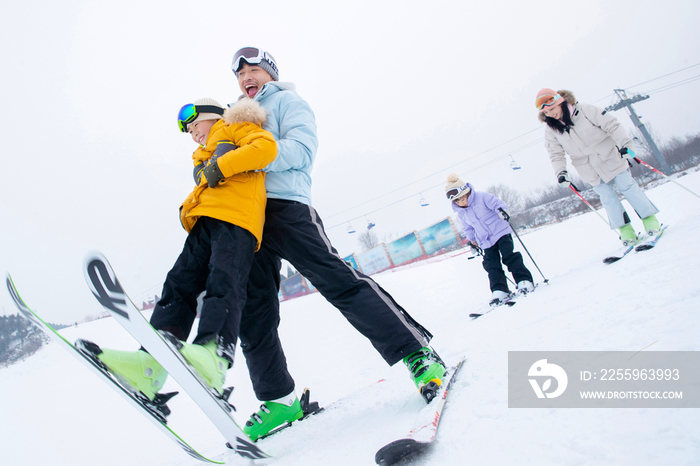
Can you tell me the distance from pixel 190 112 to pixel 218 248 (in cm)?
93

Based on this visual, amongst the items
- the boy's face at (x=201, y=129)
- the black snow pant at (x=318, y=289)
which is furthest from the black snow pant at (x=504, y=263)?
the boy's face at (x=201, y=129)

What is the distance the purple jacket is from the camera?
13.0 feet

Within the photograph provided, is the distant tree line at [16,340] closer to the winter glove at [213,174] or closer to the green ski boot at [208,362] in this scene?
the winter glove at [213,174]

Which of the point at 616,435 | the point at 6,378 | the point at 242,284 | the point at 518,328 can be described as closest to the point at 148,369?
the point at 242,284

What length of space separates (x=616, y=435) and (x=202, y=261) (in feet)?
4.75

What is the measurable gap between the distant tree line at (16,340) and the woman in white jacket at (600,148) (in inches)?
770

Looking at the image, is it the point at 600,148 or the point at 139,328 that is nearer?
the point at 139,328

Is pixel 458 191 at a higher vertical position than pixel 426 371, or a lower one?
higher

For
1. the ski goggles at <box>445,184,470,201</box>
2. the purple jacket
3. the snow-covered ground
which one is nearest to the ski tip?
the snow-covered ground

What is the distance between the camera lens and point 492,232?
13.1ft

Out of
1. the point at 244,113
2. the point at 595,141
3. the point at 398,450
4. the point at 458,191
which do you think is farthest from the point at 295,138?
the point at 595,141

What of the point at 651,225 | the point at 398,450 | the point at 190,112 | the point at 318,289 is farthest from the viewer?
the point at 651,225

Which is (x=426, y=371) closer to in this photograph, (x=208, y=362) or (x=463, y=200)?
(x=208, y=362)

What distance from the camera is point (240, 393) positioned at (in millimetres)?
3562
